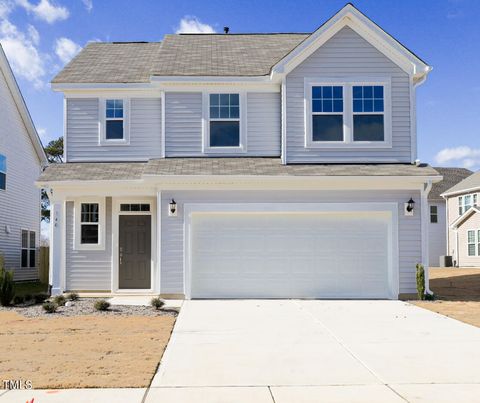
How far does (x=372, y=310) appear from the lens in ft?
40.8

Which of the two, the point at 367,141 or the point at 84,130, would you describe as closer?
the point at 367,141

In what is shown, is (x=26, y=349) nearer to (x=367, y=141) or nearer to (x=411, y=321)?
(x=411, y=321)

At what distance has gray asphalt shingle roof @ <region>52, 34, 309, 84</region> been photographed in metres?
A: 16.2

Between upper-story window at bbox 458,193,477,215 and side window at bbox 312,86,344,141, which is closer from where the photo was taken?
side window at bbox 312,86,344,141

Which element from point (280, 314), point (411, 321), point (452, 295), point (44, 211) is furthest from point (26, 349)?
point (44, 211)

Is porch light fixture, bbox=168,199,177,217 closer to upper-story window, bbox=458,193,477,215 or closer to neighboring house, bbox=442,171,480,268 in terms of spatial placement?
neighboring house, bbox=442,171,480,268

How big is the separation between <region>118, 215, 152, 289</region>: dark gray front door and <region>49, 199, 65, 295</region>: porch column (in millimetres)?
1520

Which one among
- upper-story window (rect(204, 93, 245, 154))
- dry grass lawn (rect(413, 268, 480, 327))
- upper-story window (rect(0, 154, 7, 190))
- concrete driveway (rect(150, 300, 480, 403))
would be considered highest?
upper-story window (rect(204, 93, 245, 154))

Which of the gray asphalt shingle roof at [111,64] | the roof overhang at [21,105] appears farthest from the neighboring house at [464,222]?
the roof overhang at [21,105]

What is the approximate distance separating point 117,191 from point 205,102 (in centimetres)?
340

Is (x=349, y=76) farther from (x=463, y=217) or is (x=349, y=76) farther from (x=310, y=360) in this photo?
(x=463, y=217)

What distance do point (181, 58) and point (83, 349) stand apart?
1081cm

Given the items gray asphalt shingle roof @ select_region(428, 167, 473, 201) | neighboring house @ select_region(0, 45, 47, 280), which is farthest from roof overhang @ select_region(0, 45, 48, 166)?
gray asphalt shingle roof @ select_region(428, 167, 473, 201)

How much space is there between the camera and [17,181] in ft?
73.0
